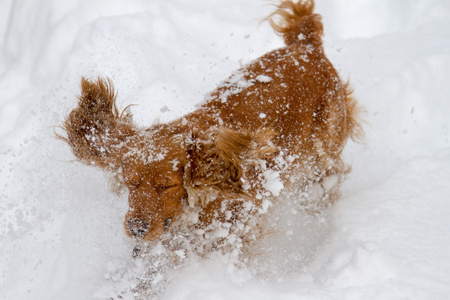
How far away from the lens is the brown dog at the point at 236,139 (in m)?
2.42

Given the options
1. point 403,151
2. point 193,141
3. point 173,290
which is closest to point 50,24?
point 193,141

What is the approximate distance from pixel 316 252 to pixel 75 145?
2178mm

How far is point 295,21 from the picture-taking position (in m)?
3.80

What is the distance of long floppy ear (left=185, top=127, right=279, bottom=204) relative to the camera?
2.46 m

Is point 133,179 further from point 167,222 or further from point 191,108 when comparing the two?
point 191,108

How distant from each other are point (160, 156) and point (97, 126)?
0.59 metres

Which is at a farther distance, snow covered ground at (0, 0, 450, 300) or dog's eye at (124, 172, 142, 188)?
snow covered ground at (0, 0, 450, 300)

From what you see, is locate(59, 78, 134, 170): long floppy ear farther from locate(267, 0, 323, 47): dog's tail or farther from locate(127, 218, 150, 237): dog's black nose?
locate(267, 0, 323, 47): dog's tail

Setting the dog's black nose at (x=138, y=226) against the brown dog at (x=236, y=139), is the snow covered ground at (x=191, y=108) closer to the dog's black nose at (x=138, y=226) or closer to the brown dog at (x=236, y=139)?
the brown dog at (x=236, y=139)

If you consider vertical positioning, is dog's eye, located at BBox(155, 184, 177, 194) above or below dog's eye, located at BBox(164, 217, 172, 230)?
above

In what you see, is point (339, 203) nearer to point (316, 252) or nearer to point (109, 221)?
point (316, 252)

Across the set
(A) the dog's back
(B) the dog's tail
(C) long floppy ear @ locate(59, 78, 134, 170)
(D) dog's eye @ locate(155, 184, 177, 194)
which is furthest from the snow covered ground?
(D) dog's eye @ locate(155, 184, 177, 194)

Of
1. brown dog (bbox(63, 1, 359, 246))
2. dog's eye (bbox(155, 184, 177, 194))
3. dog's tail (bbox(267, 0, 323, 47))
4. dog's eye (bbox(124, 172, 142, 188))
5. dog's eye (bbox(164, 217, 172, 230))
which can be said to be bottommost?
dog's eye (bbox(164, 217, 172, 230))

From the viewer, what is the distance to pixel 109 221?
3426mm
